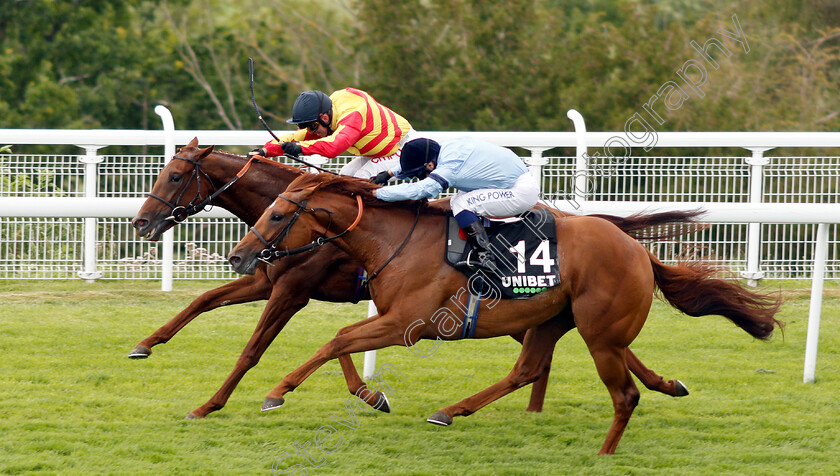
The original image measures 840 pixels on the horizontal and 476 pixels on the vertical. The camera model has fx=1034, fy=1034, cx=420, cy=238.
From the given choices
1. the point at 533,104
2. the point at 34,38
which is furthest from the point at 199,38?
the point at 533,104

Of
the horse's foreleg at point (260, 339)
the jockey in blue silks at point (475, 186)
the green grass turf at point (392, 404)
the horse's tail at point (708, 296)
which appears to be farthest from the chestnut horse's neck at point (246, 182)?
the horse's tail at point (708, 296)

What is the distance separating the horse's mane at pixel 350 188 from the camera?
4609 mm

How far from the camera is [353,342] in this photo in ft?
14.5

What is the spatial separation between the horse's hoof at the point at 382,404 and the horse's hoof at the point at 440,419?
1.42 feet

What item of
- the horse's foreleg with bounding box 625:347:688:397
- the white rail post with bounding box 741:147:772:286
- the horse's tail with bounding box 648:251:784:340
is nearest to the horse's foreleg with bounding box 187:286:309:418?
the horse's foreleg with bounding box 625:347:688:397

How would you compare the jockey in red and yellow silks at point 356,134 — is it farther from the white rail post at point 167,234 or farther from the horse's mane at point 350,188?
the white rail post at point 167,234

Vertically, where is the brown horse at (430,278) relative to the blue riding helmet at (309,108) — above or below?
below

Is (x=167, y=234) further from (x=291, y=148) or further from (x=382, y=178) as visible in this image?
(x=382, y=178)

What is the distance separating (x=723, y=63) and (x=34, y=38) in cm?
1333

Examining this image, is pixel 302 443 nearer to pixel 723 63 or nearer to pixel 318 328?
pixel 318 328

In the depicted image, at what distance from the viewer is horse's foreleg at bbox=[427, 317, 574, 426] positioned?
4.82 meters

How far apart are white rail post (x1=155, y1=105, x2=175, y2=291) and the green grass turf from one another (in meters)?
0.22

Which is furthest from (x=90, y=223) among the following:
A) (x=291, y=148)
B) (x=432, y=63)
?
(x=432, y=63)

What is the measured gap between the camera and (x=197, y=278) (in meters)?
7.95
